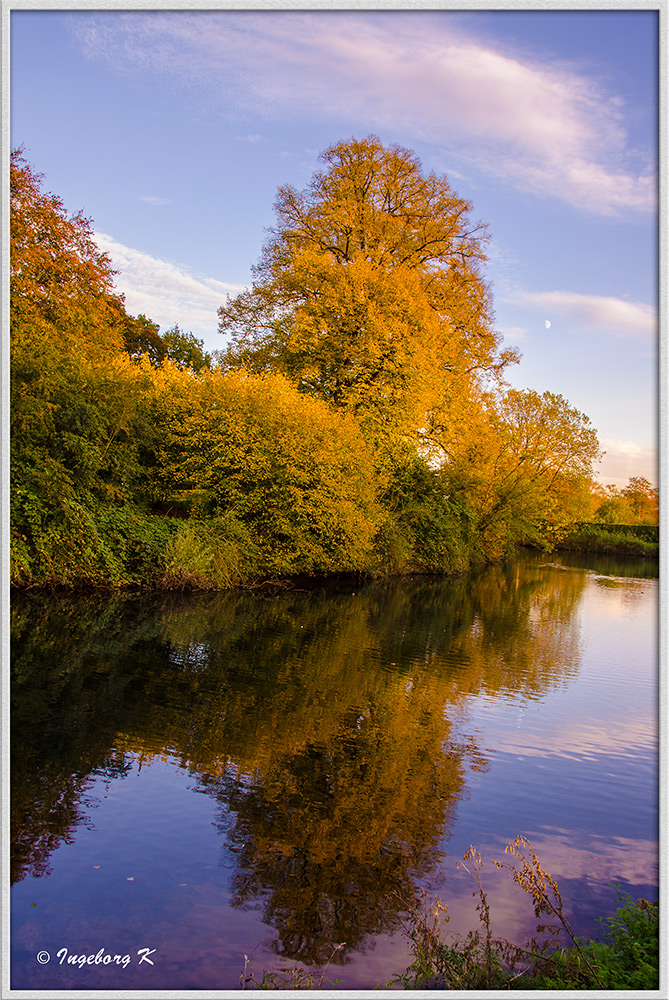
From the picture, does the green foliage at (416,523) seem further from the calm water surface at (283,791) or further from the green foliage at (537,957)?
the green foliage at (537,957)

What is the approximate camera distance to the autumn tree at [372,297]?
2408cm

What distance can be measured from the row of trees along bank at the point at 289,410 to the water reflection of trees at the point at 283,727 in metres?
2.11

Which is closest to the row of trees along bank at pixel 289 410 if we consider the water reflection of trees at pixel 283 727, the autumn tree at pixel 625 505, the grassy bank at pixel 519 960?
the water reflection of trees at pixel 283 727

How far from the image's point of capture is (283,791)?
20.9 feet

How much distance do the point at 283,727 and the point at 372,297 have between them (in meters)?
19.2

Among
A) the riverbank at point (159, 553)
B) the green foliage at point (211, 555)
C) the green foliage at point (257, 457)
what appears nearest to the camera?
the riverbank at point (159, 553)

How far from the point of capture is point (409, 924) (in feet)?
15.0

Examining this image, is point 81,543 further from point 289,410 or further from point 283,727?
point 283,727

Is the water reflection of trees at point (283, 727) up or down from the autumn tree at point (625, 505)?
down

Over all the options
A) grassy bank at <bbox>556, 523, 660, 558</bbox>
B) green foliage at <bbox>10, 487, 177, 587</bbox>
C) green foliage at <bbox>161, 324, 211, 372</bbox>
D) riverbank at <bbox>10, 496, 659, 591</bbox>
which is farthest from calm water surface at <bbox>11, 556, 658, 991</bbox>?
grassy bank at <bbox>556, 523, 660, 558</bbox>

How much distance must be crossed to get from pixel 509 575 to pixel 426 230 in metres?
16.9

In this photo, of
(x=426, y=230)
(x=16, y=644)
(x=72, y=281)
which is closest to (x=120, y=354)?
(x=72, y=281)

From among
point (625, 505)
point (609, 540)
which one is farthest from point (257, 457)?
point (625, 505)

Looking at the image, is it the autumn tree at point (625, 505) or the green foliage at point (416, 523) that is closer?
the green foliage at point (416, 523)
